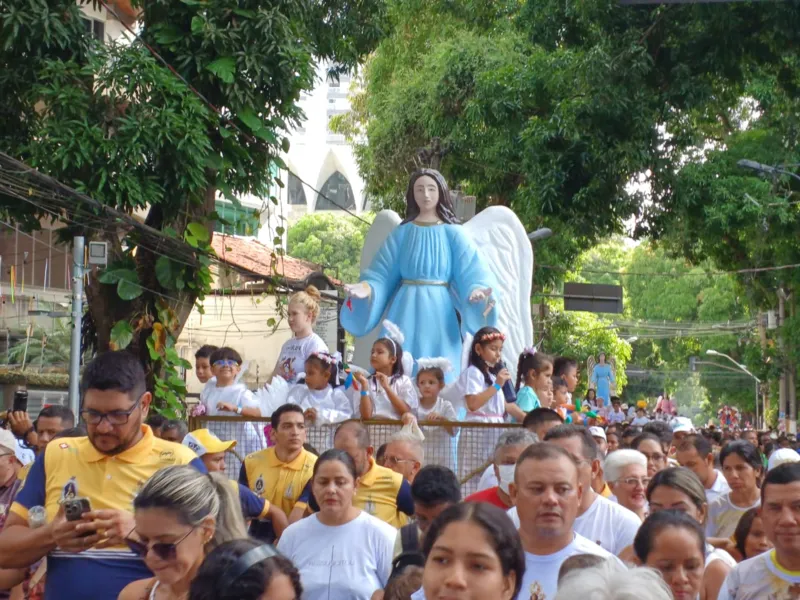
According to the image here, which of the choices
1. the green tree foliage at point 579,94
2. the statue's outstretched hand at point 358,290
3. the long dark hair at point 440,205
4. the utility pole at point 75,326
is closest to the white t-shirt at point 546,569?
the statue's outstretched hand at point 358,290

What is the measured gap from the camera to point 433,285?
14.0 metres

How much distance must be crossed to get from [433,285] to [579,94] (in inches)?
283

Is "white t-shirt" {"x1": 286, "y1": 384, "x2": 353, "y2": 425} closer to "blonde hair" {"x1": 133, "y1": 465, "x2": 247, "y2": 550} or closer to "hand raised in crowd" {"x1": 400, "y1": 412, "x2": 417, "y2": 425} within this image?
"hand raised in crowd" {"x1": 400, "y1": 412, "x2": 417, "y2": 425}

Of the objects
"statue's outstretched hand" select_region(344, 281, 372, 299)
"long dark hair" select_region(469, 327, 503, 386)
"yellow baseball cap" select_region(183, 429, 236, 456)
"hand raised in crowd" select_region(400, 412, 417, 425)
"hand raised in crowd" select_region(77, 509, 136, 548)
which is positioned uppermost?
"statue's outstretched hand" select_region(344, 281, 372, 299)

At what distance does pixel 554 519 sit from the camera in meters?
4.85

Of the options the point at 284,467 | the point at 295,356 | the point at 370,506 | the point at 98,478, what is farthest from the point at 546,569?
the point at 295,356

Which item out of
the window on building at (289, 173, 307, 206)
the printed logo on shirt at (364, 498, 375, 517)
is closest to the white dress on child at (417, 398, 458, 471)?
the printed logo on shirt at (364, 498, 375, 517)

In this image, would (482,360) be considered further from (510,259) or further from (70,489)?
(70,489)

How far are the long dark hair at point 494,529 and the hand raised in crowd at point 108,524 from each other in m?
1.11

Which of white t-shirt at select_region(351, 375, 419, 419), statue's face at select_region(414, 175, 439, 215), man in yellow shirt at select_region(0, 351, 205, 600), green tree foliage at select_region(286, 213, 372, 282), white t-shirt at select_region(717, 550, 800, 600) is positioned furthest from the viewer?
green tree foliage at select_region(286, 213, 372, 282)

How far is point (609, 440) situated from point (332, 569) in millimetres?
7257

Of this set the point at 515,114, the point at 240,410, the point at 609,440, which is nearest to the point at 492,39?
the point at 515,114

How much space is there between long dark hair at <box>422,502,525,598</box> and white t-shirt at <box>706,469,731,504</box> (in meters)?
4.72

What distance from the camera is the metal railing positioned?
9820 mm
